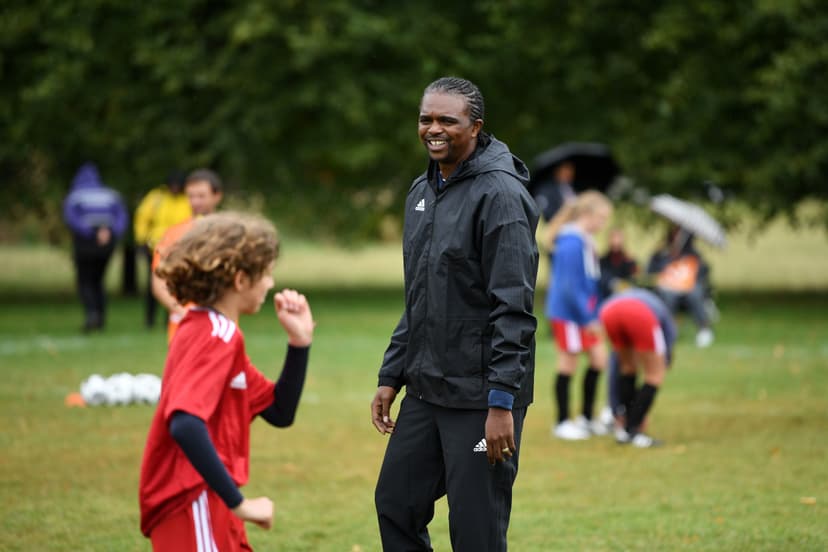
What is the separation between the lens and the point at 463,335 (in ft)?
15.0

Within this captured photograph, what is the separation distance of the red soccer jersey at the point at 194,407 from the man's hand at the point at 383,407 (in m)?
1.12

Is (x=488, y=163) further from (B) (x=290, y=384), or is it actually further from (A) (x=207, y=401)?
(A) (x=207, y=401)

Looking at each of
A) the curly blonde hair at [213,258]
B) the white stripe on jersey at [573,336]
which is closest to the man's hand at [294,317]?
the curly blonde hair at [213,258]

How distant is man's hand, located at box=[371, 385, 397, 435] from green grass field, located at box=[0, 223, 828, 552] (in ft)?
6.39

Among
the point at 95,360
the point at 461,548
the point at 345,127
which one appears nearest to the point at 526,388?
the point at 461,548

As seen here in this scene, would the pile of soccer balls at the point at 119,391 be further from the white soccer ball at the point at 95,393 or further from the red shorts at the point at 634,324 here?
the red shorts at the point at 634,324

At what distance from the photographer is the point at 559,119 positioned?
86.0 ft

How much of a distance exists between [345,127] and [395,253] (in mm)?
22727

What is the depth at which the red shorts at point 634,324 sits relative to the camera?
375 inches

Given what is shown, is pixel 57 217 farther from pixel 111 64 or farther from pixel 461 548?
pixel 461 548

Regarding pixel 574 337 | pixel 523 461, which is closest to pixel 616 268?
pixel 574 337

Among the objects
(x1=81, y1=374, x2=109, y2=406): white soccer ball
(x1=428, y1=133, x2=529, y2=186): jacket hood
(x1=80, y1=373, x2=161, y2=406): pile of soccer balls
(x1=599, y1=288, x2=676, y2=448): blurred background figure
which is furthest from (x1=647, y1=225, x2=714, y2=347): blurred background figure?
(x1=428, y1=133, x2=529, y2=186): jacket hood

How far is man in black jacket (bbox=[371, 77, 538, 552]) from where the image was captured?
4.46 metres

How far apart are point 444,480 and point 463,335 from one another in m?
0.66
